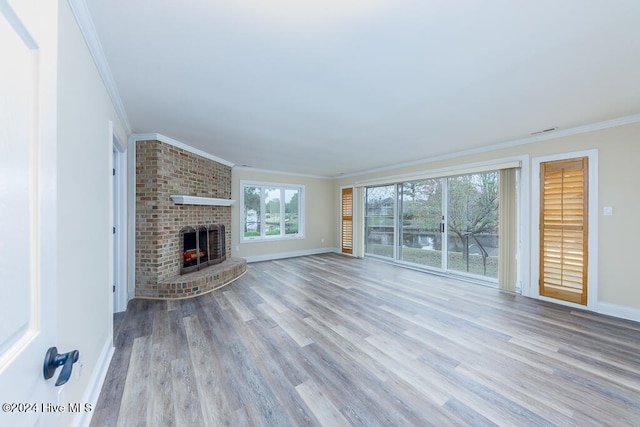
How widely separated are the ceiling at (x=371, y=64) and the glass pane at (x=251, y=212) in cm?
277

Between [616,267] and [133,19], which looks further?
[616,267]

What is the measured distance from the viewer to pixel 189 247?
4.23 metres

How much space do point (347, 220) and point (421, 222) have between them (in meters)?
2.24

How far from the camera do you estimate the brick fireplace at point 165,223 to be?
3551 millimetres

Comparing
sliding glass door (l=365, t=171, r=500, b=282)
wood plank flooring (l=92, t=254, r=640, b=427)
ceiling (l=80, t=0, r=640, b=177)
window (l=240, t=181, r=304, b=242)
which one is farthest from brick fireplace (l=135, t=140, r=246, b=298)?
sliding glass door (l=365, t=171, r=500, b=282)

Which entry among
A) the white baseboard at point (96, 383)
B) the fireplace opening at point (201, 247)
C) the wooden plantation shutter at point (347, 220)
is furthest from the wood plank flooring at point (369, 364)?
the wooden plantation shutter at point (347, 220)

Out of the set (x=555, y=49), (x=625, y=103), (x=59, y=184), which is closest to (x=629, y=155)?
(x=625, y=103)

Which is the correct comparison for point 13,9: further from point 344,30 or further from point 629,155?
point 629,155

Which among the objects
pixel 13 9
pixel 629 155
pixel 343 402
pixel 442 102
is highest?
pixel 442 102

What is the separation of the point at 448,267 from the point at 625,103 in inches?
127

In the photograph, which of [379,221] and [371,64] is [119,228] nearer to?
[371,64]

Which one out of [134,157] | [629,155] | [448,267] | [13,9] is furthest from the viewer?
[448,267]

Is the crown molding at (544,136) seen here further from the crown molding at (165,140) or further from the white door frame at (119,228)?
the white door frame at (119,228)

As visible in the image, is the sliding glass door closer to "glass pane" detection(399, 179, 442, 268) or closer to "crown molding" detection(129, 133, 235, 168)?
"glass pane" detection(399, 179, 442, 268)
